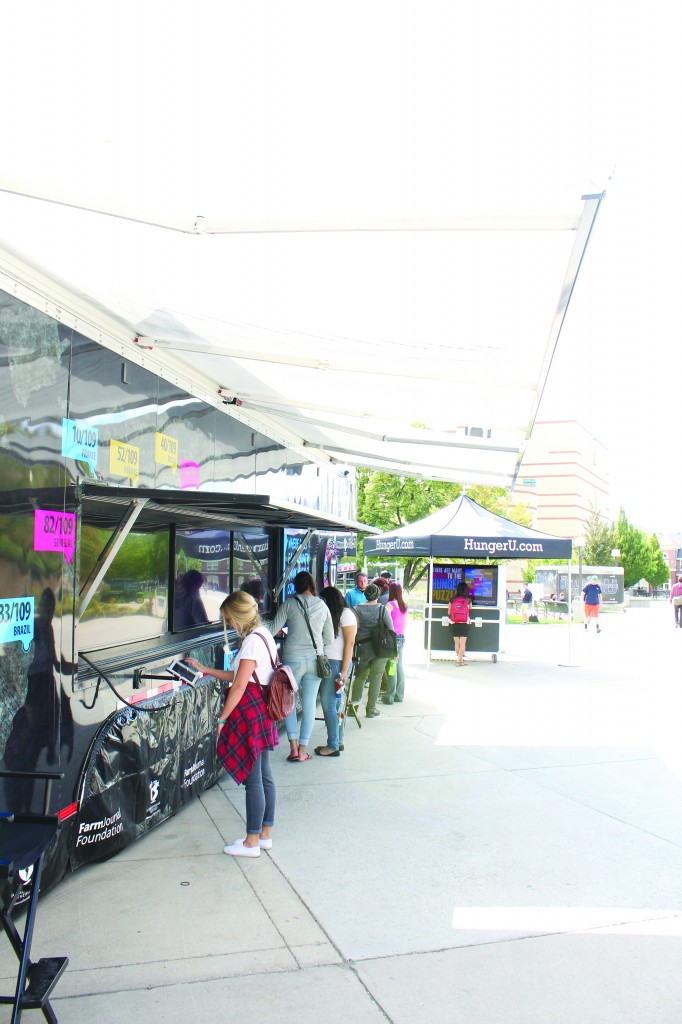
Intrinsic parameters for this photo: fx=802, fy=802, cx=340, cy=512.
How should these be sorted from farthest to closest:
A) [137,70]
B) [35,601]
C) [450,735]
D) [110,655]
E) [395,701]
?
[395,701], [450,735], [110,655], [35,601], [137,70]

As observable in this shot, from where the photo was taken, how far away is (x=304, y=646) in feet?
23.3

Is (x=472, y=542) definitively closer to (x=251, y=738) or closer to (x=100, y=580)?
(x=251, y=738)

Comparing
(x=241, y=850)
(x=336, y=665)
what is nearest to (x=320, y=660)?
(x=336, y=665)

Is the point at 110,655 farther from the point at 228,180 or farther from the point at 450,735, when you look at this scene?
the point at 450,735

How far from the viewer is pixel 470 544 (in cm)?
1313

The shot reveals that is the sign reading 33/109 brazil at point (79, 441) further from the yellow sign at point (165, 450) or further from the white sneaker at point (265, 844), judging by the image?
the white sneaker at point (265, 844)

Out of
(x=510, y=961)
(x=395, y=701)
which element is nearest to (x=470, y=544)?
(x=395, y=701)

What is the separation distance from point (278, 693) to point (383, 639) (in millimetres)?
4158

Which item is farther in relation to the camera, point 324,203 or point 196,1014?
→ point 324,203

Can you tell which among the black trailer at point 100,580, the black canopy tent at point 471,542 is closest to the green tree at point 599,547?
the black canopy tent at point 471,542

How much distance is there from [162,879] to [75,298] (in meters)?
3.18

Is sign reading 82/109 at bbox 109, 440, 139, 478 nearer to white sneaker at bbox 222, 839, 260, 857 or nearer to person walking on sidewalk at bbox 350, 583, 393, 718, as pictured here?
white sneaker at bbox 222, 839, 260, 857

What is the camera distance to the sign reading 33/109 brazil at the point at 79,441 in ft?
13.6

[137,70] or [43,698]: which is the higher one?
[137,70]
